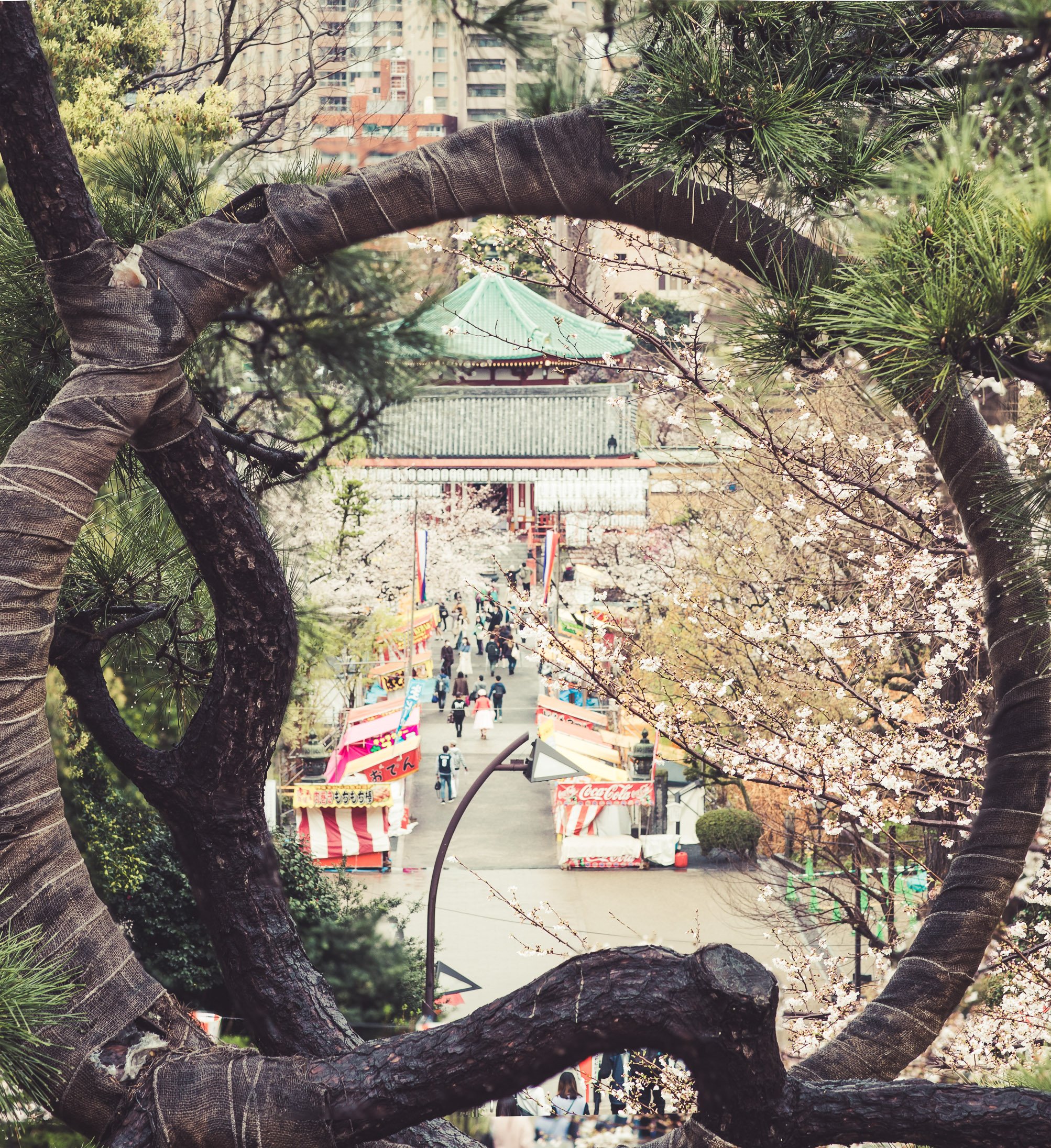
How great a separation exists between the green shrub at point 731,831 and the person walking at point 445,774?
3388mm

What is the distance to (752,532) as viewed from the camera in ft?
34.5

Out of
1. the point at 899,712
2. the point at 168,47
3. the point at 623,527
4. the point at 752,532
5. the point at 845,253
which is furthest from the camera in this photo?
the point at 623,527

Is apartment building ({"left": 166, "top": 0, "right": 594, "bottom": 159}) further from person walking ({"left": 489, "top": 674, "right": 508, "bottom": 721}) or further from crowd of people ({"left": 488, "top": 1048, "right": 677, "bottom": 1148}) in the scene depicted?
person walking ({"left": 489, "top": 674, "right": 508, "bottom": 721})

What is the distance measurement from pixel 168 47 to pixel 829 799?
7.10 m

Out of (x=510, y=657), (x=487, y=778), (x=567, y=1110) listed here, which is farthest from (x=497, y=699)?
(x=567, y=1110)

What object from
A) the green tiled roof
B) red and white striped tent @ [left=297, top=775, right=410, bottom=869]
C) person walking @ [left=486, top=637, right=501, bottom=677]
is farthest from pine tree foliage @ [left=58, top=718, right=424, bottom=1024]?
the green tiled roof

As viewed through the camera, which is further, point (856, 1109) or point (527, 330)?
point (527, 330)

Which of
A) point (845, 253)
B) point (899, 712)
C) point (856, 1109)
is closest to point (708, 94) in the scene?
point (845, 253)

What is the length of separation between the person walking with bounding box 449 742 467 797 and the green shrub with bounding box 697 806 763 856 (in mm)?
3492

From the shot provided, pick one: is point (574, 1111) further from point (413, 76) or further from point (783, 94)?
point (783, 94)

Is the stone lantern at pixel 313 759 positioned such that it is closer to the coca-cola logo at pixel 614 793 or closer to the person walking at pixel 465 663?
the coca-cola logo at pixel 614 793

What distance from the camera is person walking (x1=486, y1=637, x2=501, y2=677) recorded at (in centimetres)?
1948

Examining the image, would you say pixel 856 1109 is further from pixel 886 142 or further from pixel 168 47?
pixel 168 47

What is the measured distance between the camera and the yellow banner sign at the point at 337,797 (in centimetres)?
1274
